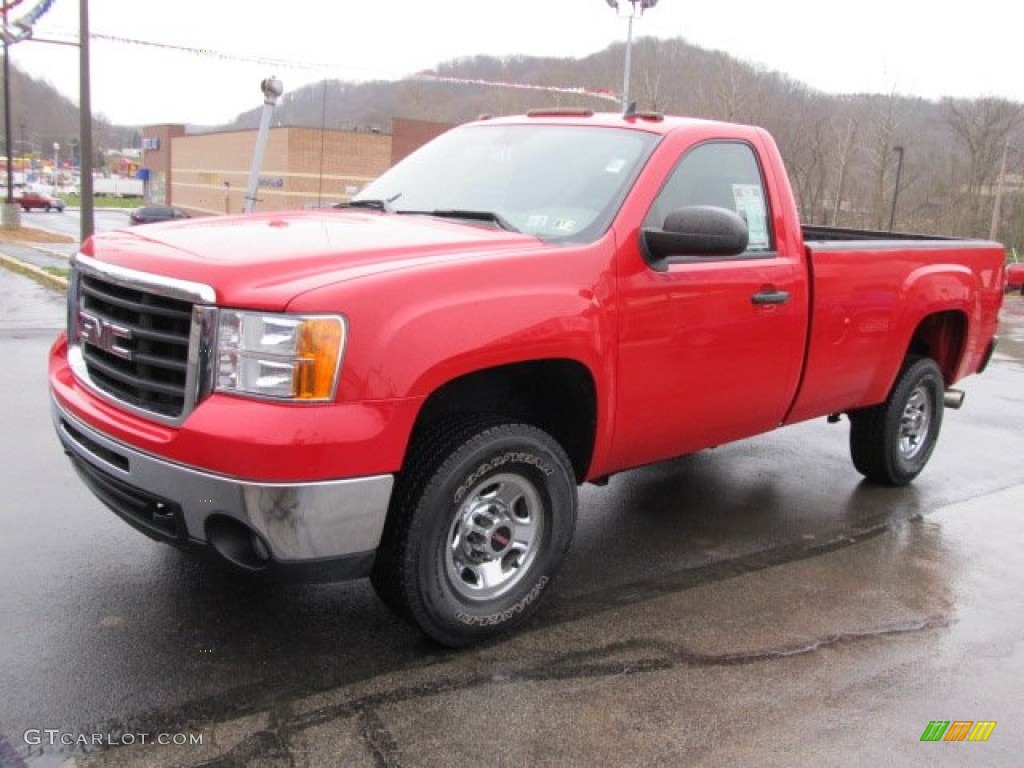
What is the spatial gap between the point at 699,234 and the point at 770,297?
0.88m

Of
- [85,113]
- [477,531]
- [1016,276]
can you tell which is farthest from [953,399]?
[1016,276]

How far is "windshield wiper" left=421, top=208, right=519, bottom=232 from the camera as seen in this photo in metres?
3.89

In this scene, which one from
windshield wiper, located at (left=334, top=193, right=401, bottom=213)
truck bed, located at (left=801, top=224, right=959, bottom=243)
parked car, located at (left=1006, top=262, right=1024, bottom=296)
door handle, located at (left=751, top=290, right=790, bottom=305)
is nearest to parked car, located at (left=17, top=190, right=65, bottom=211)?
parked car, located at (left=1006, top=262, right=1024, bottom=296)

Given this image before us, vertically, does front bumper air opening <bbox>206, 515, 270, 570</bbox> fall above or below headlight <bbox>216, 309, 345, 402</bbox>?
below

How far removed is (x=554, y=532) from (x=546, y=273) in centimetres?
100

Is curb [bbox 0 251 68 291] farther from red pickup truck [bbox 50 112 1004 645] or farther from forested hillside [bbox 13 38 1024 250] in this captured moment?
forested hillside [bbox 13 38 1024 250]

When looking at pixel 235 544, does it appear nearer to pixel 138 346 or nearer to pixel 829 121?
pixel 138 346

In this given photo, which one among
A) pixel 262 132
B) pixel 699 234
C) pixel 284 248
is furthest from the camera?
pixel 262 132

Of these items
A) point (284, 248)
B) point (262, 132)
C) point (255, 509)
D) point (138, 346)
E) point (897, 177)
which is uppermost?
point (897, 177)

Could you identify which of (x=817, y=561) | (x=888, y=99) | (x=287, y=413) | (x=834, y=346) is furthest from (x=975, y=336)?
(x=888, y=99)

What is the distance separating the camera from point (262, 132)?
859cm

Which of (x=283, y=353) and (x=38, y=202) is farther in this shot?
(x=38, y=202)

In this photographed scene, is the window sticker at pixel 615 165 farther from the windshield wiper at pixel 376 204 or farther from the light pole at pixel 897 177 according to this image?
the light pole at pixel 897 177

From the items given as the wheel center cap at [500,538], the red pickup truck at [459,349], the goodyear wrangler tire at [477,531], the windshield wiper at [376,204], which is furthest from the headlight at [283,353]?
the windshield wiper at [376,204]
